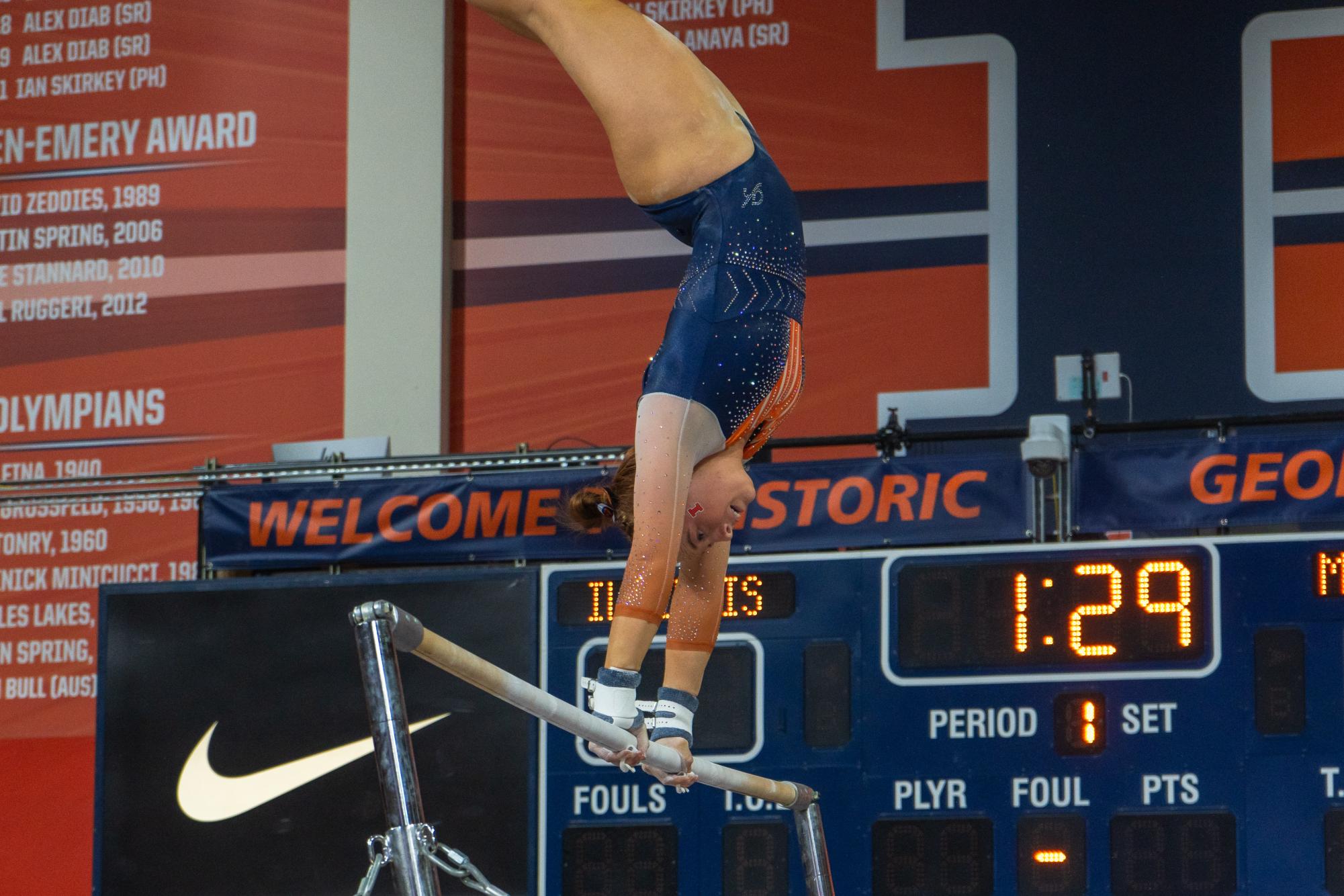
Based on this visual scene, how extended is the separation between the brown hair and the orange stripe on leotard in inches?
8.9

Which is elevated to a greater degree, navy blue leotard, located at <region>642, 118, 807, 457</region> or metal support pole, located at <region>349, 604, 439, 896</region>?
navy blue leotard, located at <region>642, 118, 807, 457</region>

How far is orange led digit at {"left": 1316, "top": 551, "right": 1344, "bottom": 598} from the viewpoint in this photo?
19.9 feet

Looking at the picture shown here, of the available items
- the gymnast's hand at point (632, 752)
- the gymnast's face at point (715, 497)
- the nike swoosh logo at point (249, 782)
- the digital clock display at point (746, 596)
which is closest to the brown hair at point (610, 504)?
the gymnast's face at point (715, 497)

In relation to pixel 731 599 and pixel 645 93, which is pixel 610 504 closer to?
pixel 645 93

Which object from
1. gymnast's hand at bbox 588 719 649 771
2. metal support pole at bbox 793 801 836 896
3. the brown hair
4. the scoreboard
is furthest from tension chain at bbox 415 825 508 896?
the scoreboard

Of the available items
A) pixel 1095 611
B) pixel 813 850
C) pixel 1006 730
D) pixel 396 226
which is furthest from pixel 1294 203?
pixel 813 850

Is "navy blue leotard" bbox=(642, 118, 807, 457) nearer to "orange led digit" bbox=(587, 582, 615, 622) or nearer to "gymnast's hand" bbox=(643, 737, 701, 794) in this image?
"gymnast's hand" bbox=(643, 737, 701, 794)

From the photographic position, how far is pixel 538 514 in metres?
7.06

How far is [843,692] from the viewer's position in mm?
6434

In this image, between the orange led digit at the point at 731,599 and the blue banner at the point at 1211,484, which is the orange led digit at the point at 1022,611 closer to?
the blue banner at the point at 1211,484

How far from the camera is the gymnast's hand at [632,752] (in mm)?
3348

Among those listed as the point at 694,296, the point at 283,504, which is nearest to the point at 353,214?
the point at 283,504

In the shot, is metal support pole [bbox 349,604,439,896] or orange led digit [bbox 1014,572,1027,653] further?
orange led digit [bbox 1014,572,1027,653]

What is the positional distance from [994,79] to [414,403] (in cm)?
306
